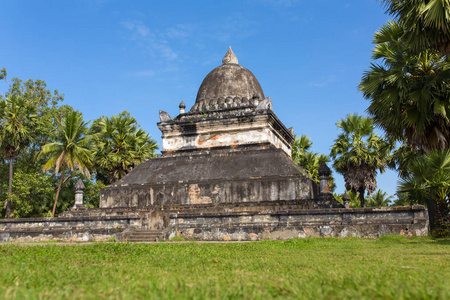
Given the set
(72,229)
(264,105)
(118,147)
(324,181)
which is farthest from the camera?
(118,147)

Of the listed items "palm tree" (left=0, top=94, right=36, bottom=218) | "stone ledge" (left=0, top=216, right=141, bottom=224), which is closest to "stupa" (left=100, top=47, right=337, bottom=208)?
"stone ledge" (left=0, top=216, right=141, bottom=224)

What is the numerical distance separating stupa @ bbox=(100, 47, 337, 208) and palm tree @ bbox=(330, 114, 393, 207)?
4621mm

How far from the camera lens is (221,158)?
2109cm

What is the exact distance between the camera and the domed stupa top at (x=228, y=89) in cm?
2420

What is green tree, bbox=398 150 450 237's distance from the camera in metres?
12.5

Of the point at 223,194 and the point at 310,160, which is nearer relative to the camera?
the point at 223,194

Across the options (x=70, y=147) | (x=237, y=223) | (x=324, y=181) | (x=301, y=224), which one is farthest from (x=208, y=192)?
(x=70, y=147)

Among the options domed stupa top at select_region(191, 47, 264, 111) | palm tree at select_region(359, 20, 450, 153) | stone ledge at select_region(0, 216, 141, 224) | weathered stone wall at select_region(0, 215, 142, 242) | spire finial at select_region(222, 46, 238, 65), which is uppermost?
spire finial at select_region(222, 46, 238, 65)

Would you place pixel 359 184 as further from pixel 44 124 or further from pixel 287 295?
pixel 287 295

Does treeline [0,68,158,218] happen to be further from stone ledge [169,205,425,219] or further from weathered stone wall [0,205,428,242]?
stone ledge [169,205,425,219]

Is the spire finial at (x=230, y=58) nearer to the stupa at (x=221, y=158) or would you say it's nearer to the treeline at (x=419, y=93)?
the stupa at (x=221, y=158)

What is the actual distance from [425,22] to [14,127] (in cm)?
2494

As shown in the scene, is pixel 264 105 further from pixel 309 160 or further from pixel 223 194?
pixel 309 160

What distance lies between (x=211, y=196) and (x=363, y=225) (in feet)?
23.1
